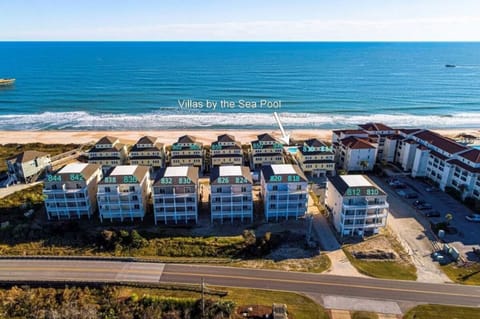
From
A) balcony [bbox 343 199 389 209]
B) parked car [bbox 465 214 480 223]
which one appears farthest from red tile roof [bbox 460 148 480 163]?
balcony [bbox 343 199 389 209]

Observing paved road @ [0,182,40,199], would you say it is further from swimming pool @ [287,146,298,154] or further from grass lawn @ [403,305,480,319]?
grass lawn @ [403,305,480,319]

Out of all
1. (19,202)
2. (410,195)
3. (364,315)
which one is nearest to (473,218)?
(410,195)

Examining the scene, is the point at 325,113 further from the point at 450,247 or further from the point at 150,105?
the point at 450,247

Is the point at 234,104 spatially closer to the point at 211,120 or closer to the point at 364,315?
the point at 211,120

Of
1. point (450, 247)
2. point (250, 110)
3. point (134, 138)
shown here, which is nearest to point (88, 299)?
point (450, 247)

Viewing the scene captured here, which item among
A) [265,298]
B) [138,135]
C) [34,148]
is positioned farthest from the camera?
[138,135]

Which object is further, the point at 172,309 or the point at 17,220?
the point at 17,220

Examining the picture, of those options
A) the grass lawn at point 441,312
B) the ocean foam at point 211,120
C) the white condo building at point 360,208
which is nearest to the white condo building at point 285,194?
the white condo building at point 360,208
